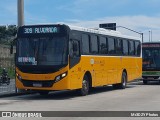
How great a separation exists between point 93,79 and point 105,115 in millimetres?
8270

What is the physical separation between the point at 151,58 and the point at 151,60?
17 cm

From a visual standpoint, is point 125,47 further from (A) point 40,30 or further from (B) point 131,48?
(A) point 40,30

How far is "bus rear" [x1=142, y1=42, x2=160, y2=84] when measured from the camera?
31328mm

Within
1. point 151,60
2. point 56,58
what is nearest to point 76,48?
point 56,58

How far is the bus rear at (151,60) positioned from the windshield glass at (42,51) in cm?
1455

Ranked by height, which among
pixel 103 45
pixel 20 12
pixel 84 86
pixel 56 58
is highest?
pixel 20 12

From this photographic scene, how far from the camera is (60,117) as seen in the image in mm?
11984

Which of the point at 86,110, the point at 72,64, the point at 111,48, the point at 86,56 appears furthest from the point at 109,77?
the point at 86,110

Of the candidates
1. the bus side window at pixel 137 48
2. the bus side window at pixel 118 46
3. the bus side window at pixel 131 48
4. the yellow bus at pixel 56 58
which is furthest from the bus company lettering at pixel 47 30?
the bus side window at pixel 137 48

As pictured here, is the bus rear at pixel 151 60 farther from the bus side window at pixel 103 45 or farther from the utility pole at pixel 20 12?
the utility pole at pixel 20 12

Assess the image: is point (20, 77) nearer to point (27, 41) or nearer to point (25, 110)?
point (27, 41)

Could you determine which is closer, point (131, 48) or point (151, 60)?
point (131, 48)

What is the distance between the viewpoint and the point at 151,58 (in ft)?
104

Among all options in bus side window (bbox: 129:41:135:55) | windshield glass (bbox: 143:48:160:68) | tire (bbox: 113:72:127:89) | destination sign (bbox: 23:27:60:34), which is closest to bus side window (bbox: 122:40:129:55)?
bus side window (bbox: 129:41:135:55)
